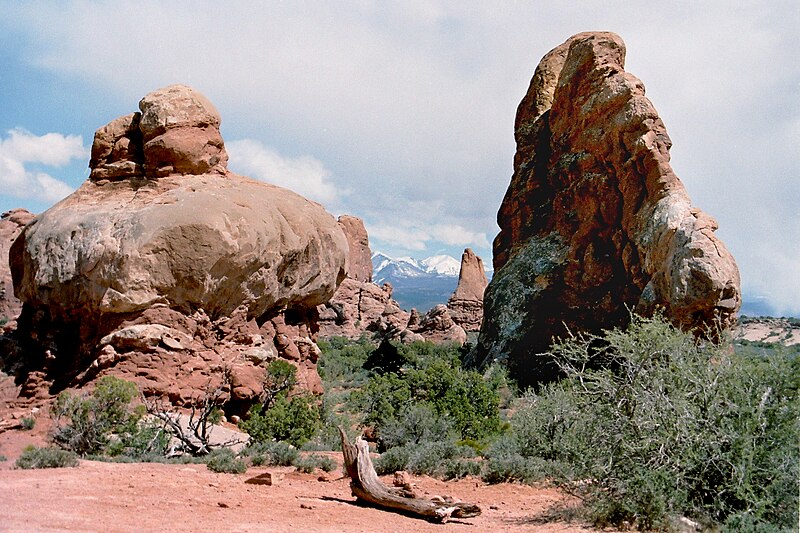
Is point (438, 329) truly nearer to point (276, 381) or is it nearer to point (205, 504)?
point (276, 381)

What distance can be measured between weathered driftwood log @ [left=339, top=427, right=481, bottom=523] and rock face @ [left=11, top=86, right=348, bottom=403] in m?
6.61

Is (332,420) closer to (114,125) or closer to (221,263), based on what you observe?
(221,263)

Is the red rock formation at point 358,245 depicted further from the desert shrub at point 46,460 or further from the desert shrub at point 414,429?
the desert shrub at point 46,460

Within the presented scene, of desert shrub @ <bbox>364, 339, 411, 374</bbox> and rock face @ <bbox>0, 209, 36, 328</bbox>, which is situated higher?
rock face @ <bbox>0, 209, 36, 328</bbox>

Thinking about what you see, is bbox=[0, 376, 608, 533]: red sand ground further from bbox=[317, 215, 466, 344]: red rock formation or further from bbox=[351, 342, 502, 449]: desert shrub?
bbox=[317, 215, 466, 344]: red rock formation

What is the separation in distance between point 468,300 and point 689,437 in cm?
4326

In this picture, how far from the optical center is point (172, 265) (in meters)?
12.7

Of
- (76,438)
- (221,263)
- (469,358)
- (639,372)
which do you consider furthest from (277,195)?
(469,358)

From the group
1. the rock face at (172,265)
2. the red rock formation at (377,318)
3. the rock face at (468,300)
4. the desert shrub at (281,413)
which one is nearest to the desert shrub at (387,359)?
the red rock formation at (377,318)

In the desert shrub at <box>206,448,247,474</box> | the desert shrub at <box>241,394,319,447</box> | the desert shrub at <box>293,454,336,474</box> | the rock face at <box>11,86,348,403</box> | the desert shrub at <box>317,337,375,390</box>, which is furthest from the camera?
the desert shrub at <box>317,337,375,390</box>

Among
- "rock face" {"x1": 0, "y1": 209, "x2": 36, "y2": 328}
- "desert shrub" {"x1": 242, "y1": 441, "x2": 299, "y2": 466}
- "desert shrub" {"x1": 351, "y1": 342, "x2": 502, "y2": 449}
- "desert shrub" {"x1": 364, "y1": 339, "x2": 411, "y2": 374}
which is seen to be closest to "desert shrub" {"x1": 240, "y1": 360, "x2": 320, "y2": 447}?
"desert shrub" {"x1": 242, "y1": 441, "x2": 299, "y2": 466}

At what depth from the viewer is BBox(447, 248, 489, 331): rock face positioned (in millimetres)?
48031

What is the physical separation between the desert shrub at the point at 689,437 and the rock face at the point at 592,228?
13623mm

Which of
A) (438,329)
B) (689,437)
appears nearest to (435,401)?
(689,437)
